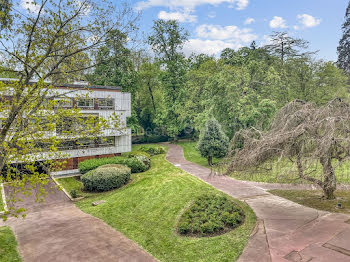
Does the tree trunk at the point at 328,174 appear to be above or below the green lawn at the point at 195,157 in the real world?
above

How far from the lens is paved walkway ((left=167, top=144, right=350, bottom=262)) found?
25.7 ft

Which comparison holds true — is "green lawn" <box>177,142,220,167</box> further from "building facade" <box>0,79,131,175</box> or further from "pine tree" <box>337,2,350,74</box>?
"pine tree" <box>337,2,350,74</box>

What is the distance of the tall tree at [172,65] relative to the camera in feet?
119

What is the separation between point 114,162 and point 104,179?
13.2 ft

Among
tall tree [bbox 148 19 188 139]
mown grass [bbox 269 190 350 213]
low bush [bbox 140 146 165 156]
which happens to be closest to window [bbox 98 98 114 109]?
low bush [bbox 140 146 165 156]

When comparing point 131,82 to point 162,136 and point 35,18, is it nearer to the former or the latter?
point 162,136

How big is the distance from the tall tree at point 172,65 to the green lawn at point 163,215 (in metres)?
15.4

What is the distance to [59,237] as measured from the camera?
11031mm

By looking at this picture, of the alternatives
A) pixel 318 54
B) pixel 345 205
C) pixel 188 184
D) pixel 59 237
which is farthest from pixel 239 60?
pixel 59 237

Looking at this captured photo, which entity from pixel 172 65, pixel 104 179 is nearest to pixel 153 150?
pixel 104 179

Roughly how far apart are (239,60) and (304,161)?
25018 mm

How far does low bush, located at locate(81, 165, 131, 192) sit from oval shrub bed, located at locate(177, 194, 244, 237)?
758 centimetres

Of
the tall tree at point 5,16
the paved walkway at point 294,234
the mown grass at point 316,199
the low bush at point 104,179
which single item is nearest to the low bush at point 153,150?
the low bush at point 104,179

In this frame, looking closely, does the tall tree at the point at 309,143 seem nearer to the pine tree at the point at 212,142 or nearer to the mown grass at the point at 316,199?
the mown grass at the point at 316,199
